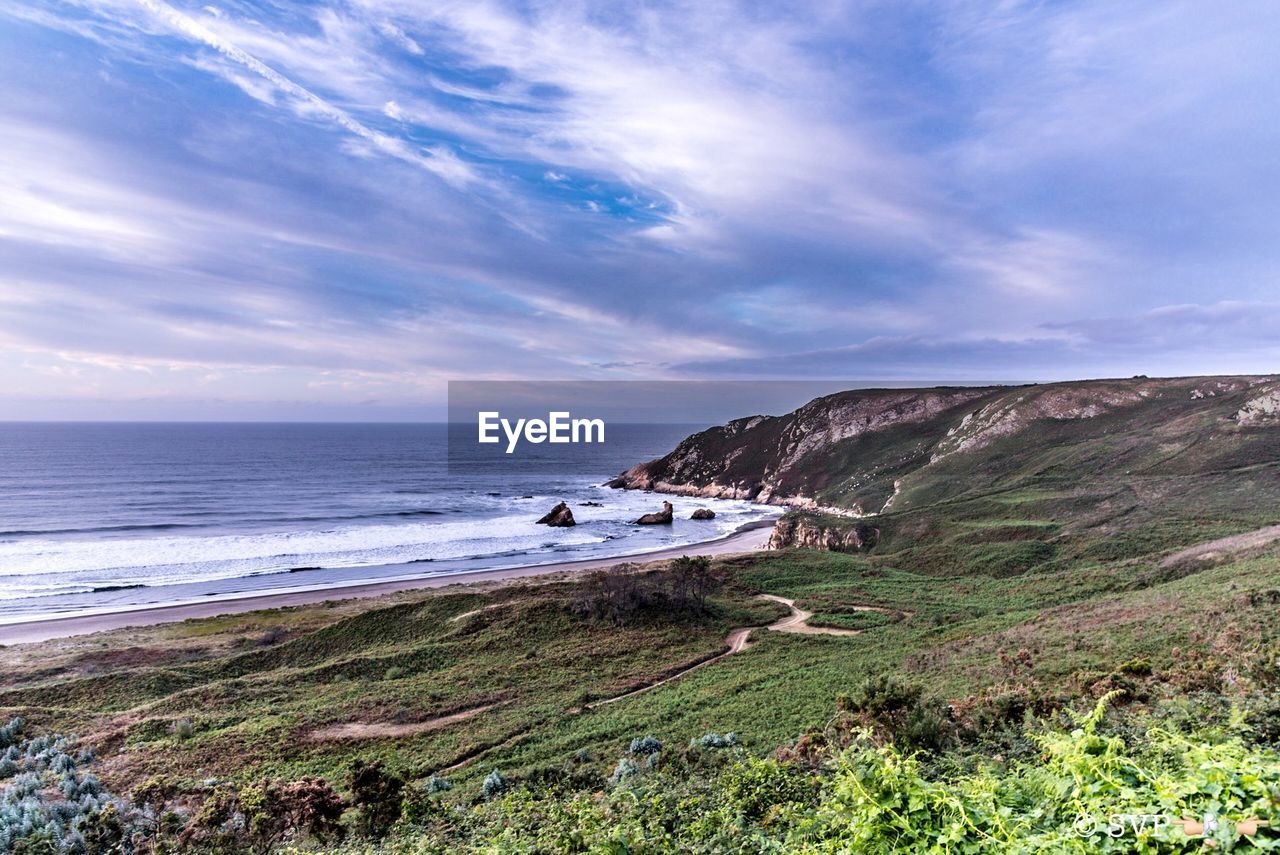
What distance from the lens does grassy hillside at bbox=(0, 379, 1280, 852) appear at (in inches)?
194

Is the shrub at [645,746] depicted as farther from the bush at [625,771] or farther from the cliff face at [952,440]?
the cliff face at [952,440]

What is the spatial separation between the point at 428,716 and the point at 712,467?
10178 cm

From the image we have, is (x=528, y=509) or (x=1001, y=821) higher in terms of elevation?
(x=1001, y=821)

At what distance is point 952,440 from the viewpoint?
89.8 metres

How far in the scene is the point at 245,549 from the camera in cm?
6028

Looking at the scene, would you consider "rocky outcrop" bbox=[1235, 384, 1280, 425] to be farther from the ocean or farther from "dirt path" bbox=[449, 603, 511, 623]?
"dirt path" bbox=[449, 603, 511, 623]

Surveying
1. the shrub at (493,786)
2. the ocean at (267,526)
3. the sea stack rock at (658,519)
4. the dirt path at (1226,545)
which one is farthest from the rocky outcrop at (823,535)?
the shrub at (493,786)

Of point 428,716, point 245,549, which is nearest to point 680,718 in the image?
point 428,716

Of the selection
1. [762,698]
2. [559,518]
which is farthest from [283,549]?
[762,698]

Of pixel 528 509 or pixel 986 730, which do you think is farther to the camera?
pixel 528 509

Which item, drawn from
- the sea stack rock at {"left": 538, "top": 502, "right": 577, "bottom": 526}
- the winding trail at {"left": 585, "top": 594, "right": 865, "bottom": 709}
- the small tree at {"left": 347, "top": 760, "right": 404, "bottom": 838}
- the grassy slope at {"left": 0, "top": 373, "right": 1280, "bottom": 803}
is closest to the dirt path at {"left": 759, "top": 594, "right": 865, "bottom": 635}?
the winding trail at {"left": 585, "top": 594, "right": 865, "bottom": 709}

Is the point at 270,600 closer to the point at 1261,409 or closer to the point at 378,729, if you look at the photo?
the point at 378,729

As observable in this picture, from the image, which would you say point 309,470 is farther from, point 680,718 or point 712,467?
point 680,718

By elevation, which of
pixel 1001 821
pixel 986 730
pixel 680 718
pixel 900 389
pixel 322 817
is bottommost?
pixel 680 718
